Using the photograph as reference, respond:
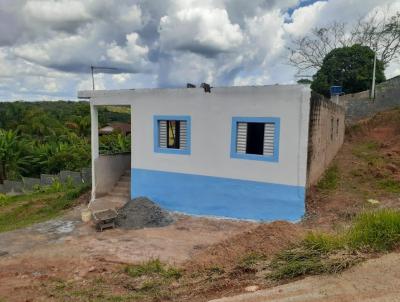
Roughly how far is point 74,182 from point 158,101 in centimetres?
1051

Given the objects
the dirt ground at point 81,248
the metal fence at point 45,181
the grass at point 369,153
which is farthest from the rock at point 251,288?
the metal fence at point 45,181

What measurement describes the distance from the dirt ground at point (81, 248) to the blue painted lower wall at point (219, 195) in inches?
15.4

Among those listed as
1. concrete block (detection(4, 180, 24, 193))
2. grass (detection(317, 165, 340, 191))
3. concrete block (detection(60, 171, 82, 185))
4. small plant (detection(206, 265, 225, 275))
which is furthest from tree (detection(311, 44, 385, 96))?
small plant (detection(206, 265, 225, 275))

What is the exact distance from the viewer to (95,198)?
12.4 meters

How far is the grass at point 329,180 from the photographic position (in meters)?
11.0

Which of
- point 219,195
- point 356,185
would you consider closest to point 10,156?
point 219,195

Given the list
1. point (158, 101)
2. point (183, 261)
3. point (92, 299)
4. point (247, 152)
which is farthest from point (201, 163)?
point (92, 299)

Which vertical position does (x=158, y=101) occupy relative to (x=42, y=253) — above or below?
above

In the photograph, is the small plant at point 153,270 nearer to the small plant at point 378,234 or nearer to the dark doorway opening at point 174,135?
Answer: the small plant at point 378,234

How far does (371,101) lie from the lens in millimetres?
24922

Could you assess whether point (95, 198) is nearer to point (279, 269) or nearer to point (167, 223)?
point (167, 223)

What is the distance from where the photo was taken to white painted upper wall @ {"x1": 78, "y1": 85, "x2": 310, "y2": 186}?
30.2 ft

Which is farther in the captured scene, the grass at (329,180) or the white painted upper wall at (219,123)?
the grass at (329,180)

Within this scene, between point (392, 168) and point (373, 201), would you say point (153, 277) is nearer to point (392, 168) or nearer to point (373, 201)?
point (373, 201)
